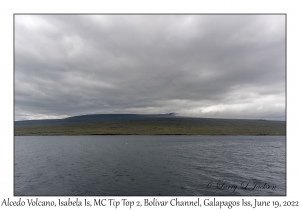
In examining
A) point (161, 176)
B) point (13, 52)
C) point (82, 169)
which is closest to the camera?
point (13, 52)

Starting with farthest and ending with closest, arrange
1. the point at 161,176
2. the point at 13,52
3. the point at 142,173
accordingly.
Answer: the point at 142,173 → the point at 161,176 → the point at 13,52

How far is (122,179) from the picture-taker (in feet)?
103

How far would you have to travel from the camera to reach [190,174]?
34.4 meters
